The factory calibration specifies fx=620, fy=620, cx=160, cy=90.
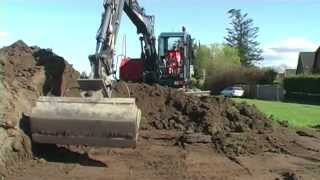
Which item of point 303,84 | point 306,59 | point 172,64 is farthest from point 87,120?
point 306,59

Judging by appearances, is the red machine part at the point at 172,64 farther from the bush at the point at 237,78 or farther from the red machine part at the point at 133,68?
the bush at the point at 237,78

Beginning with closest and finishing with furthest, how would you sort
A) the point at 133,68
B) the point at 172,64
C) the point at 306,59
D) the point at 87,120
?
the point at 87,120 < the point at 172,64 < the point at 133,68 < the point at 306,59

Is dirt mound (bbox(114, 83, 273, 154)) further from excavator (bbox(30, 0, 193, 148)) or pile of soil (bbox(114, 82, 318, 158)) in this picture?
excavator (bbox(30, 0, 193, 148))

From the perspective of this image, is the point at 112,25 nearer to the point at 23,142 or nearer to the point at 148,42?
the point at 23,142

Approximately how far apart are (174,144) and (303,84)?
40810mm

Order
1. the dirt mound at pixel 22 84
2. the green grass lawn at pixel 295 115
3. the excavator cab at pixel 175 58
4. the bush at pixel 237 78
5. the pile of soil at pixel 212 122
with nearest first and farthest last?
the dirt mound at pixel 22 84, the pile of soil at pixel 212 122, the green grass lawn at pixel 295 115, the excavator cab at pixel 175 58, the bush at pixel 237 78

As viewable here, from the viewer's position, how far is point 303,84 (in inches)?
2048

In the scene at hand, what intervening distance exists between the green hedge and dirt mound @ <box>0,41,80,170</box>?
124 ft

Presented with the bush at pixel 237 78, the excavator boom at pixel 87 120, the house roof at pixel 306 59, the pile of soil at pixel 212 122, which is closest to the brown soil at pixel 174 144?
the pile of soil at pixel 212 122

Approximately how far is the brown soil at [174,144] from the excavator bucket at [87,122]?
438 mm

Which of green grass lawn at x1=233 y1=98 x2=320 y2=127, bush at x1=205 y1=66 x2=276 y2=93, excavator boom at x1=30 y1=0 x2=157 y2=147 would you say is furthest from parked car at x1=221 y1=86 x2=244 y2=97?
excavator boom at x1=30 y1=0 x2=157 y2=147

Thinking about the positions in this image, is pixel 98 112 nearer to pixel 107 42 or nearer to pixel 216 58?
pixel 107 42

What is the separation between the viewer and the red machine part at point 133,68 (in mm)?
24969

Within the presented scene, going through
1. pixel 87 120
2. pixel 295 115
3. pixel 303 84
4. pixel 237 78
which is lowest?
pixel 295 115
